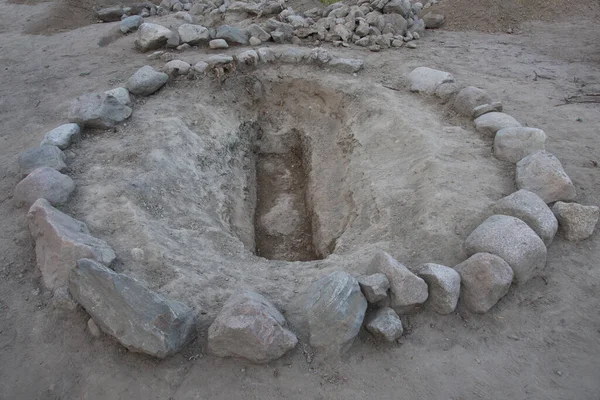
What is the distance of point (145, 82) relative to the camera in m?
5.03

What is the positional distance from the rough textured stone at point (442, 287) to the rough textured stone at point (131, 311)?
1457 millimetres

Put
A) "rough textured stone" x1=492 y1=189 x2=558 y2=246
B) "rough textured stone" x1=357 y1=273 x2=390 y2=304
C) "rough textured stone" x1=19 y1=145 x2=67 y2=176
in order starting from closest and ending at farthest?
"rough textured stone" x1=357 y1=273 x2=390 y2=304 → "rough textured stone" x1=492 y1=189 x2=558 y2=246 → "rough textured stone" x1=19 y1=145 x2=67 y2=176

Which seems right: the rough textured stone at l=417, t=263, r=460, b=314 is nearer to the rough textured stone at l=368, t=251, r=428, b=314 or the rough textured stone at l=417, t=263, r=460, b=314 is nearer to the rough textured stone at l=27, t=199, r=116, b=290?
the rough textured stone at l=368, t=251, r=428, b=314

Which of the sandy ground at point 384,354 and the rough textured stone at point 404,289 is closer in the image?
the sandy ground at point 384,354

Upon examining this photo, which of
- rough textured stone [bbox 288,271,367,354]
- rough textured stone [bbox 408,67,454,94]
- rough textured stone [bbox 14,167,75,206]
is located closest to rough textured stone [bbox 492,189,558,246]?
rough textured stone [bbox 288,271,367,354]

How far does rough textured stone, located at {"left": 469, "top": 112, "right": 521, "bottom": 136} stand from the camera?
4.21 metres

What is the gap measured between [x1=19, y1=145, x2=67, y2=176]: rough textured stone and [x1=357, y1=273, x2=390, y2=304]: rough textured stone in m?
2.72

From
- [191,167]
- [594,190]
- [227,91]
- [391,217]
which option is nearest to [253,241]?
[191,167]

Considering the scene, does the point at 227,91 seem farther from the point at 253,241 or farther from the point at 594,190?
the point at 594,190

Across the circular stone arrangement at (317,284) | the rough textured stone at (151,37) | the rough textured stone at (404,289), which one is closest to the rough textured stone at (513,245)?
the circular stone arrangement at (317,284)

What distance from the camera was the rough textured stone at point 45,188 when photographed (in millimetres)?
3340

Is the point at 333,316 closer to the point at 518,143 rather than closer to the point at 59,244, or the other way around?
the point at 59,244

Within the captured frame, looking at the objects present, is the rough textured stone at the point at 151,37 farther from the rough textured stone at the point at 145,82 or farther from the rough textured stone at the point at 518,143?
the rough textured stone at the point at 518,143

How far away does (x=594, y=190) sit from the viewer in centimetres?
357
